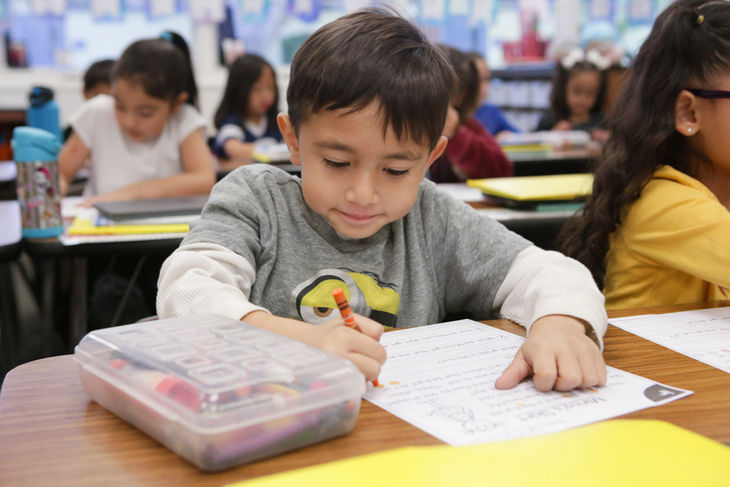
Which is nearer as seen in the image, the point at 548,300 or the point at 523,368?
the point at 523,368

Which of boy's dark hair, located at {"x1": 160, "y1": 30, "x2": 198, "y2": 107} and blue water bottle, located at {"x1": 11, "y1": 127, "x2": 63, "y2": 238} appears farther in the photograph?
boy's dark hair, located at {"x1": 160, "y1": 30, "x2": 198, "y2": 107}

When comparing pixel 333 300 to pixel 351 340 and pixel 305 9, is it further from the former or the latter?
pixel 305 9

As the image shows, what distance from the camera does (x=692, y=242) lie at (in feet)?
3.76

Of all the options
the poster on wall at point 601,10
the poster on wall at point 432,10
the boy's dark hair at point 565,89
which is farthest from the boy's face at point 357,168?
the poster on wall at point 601,10

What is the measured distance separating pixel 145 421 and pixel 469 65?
2747 millimetres

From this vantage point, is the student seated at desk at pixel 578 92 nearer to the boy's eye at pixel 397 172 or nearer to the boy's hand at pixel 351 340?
the boy's eye at pixel 397 172

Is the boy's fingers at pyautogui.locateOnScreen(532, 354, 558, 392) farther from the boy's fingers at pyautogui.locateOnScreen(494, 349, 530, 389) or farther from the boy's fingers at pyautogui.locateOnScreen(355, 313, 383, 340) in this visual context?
the boy's fingers at pyautogui.locateOnScreen(355, 313, 383, 340)

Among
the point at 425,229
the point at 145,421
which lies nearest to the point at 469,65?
the point at 425,229

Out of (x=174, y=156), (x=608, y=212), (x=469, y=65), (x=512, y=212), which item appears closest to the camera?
(x=608, y=212)

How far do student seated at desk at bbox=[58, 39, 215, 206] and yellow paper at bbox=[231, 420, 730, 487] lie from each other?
1.78 metres

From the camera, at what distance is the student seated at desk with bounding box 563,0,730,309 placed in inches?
46.6

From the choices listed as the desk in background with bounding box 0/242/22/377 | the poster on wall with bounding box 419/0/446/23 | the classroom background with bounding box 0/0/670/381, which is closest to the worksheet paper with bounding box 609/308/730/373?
the desk in background with bounding box 0/242/22/377

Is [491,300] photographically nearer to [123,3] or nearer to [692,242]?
[692,242]

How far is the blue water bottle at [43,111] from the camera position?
7.14ft
